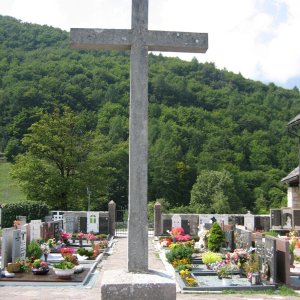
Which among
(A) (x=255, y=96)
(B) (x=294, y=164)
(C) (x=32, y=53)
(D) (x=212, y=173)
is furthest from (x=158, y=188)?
(C) (x=32, y=53)

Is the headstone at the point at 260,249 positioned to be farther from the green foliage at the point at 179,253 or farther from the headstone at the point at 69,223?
the headstone at the point at 69,223

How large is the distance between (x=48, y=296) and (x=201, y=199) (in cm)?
4839

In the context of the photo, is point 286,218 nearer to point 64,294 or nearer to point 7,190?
point 64,294

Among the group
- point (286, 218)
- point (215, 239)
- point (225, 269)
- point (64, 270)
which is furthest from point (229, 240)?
point (286, 218)

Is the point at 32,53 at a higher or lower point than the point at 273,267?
higher

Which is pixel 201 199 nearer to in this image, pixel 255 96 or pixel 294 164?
pixel 294 164

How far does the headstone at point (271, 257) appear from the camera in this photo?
1314cm

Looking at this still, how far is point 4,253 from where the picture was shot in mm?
15172

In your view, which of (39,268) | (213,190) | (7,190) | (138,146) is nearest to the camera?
(138,146)

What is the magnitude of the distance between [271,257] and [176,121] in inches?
2583

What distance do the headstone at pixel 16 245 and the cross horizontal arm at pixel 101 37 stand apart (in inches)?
400

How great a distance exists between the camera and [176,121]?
78.5 meters

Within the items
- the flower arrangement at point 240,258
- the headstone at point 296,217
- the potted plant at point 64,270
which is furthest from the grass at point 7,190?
the flower arrangement at point 240,258

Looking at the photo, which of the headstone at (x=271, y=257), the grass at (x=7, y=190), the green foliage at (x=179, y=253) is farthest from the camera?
the grass at (x=7, y=190)
